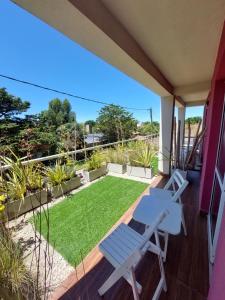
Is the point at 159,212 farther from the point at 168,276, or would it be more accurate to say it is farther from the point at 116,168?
the point at 116,168

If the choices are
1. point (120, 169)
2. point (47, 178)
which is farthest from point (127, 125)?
point (47, 178)


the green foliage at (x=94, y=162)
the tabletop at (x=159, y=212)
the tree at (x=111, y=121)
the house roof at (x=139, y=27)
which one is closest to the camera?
the house roof at (x=139, y=27)

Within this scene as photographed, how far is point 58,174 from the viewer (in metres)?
3.39

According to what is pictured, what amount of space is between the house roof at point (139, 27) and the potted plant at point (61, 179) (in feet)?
7.86

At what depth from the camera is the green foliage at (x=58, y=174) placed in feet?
10.9

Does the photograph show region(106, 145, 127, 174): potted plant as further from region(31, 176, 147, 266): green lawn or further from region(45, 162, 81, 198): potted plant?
region(45, 162, 81, 198): potted plant

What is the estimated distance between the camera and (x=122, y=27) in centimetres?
153

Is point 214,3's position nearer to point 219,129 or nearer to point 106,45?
point 106,45

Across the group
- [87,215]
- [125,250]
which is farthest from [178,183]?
[87,215]

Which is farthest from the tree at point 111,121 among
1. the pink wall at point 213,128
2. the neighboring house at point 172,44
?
the pink wall at point 213,128

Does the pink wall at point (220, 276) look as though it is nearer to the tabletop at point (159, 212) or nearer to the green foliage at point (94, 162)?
the tabletop at point (159, 212)

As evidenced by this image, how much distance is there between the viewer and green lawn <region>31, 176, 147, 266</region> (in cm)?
199

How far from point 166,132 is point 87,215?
9.52 feet

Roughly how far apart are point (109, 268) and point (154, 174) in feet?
9.88
